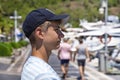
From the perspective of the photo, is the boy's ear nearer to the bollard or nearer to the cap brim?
the cap brim

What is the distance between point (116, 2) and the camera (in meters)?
150

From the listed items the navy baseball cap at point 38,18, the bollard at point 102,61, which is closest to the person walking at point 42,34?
the navy baseball cap at point 38,18

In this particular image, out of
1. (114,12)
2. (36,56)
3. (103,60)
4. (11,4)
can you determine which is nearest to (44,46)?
(36,56)

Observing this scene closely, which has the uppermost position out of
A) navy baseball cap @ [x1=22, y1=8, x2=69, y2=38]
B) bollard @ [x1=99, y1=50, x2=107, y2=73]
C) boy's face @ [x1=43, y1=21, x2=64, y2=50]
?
bollard @ [x1=99, y1=50, x2=107, y2=73]

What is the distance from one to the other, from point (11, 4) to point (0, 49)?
61352mm

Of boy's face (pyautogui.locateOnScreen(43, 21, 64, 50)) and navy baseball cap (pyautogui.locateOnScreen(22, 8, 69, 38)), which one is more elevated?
navy baseball cap (pyautogui.locateOnScreen(22, 8, 69, 38))

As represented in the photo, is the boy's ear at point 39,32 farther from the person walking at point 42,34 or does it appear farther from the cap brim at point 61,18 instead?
the cap brim at point 61,18

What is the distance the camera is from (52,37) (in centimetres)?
335

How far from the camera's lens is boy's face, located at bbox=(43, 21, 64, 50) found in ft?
11.0

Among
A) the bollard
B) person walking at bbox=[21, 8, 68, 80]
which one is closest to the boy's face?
person walking at bbox=[21, 8, 68, 80]

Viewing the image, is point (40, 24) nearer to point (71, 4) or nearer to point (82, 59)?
point (82, 59)

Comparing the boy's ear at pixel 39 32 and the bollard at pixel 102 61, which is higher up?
the bollard at pixel 102 61

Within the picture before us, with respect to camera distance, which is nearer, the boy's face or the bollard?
the boy's face

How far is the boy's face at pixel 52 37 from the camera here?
334 cm
